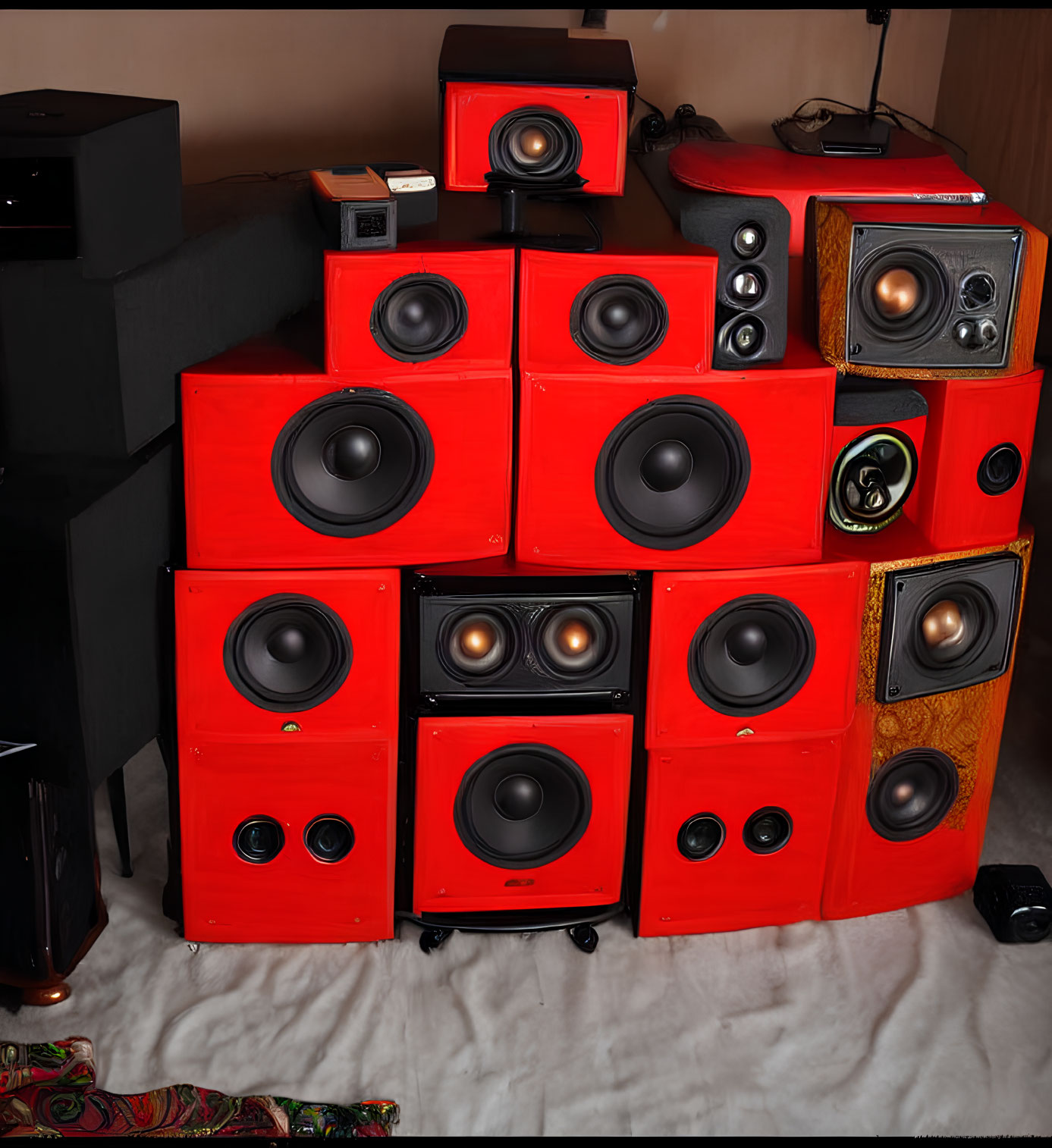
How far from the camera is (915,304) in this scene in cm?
169

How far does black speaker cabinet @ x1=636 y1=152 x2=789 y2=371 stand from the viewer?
165 centimetres

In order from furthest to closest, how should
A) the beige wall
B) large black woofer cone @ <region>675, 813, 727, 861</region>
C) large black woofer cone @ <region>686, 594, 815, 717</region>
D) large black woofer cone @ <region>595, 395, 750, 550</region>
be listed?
the beige wall
large black woofer cone @ <region>675, 813, 727, 861</region>
large black woofer cone @ <region>686, 594, 815, 717</region>
large black woofer cone @ <region>595, 395, 750, 550</region>

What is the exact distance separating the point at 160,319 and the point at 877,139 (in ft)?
3.69

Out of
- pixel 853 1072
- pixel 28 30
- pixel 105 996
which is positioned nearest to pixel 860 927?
pixel 853 1072

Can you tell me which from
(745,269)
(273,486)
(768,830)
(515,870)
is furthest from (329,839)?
(745,269)

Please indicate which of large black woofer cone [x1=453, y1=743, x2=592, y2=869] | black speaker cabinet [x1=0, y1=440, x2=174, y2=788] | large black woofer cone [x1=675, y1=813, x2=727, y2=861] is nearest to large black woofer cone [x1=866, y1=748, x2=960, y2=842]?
large black woofer cone [x1=675, y1=813, x2=727, y2=861]

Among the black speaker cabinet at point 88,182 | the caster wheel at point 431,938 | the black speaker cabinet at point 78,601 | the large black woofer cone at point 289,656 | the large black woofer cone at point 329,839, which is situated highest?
the black speaker cabinet at point 88,182

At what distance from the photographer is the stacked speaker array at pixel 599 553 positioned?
1.64m

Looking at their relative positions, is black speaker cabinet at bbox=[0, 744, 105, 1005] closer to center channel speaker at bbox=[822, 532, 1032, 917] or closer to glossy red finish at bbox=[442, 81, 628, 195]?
glossy red finish at bbox=[442, 81, 628, 195]

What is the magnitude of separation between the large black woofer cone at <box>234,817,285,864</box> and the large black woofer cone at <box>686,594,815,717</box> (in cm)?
66

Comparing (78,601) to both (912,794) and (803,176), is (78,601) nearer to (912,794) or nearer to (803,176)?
(803,176)

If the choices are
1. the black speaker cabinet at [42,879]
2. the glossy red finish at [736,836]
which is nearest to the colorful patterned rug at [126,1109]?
the black speaker cabinet at [42,879]

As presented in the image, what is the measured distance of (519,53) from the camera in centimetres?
176

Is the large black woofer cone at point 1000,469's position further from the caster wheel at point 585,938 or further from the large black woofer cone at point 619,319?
the caster wheel at point 585,938
